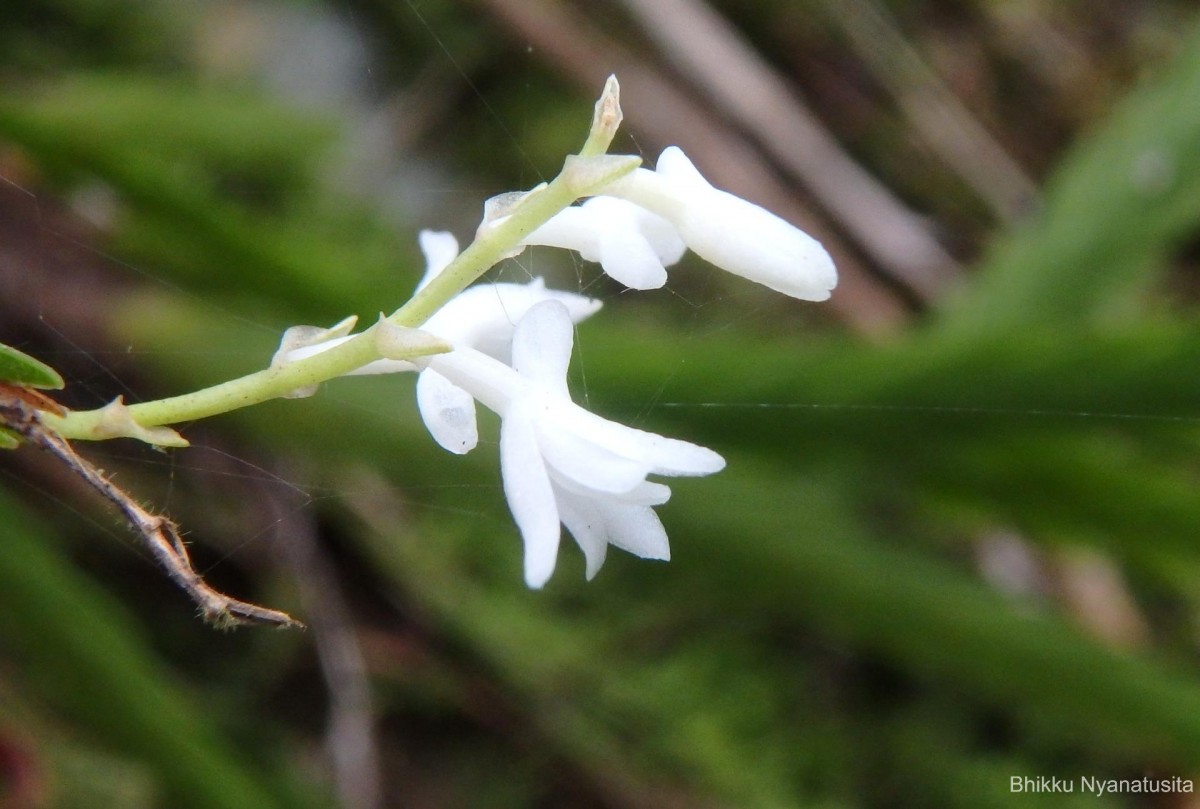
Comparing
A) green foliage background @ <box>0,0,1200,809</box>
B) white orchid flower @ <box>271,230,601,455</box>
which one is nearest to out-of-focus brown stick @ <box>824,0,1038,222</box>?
green foliage background @ <box>0,0,1200,809</box>

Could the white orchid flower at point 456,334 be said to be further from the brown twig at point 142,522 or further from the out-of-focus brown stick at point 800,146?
the out-of-focus brown stick at point 800,146

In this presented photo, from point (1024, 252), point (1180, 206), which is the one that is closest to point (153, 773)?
point (1024, 252)

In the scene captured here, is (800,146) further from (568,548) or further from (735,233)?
(735,233)

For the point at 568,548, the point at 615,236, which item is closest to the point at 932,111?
the point at 568,548

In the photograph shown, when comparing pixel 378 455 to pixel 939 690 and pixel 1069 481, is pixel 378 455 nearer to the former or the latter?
pixel 1069 481

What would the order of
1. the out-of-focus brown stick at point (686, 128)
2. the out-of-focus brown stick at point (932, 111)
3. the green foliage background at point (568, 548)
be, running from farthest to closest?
the out-of-focus brown stick at point (932, 111)
the out-of-focus brown stick at point (686, 128)
the green foliage background at point (568, 548)

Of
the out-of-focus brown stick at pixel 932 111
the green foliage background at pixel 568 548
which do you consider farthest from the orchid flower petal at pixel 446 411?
the out-of-focus brown stick at pixel 932 111

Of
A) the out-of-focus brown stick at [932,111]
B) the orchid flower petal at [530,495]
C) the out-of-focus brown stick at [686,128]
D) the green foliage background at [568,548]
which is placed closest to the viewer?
the orchid flower petal at [530,495]
